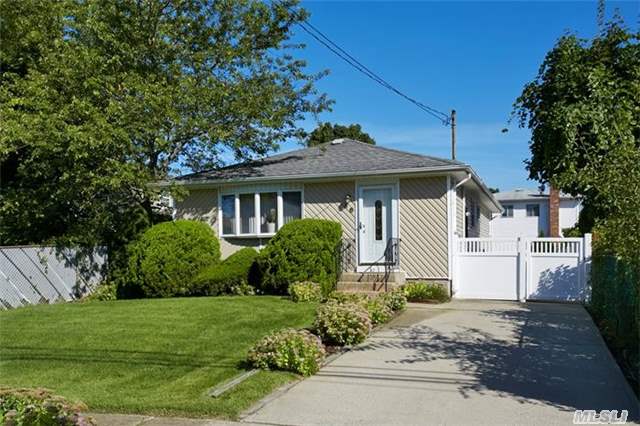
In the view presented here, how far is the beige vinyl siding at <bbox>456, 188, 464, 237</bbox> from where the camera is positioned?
47.0ft

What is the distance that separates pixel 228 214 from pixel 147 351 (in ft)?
26.2

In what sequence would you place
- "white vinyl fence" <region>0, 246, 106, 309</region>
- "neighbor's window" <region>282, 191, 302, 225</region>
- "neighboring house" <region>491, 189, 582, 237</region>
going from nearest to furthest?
"white vinyl fence" <region>0, 246, 106, 309</region> → "neighbor's window" <region>282, 191, 302, 225</region> → "neighboring house" <region>491, 189, 582, 237</region>

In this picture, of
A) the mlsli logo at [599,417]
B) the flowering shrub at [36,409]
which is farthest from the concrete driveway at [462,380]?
the flowering shrub at [36,409]

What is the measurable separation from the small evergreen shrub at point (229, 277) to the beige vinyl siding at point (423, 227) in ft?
12.1

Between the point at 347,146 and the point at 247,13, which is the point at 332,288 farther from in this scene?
the point at 247,13

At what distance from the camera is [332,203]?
1457 cm

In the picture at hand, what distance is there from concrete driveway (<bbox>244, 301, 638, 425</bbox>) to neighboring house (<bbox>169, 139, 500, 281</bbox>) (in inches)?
164

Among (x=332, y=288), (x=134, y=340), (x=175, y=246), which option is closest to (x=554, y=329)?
(x=332, y=288)

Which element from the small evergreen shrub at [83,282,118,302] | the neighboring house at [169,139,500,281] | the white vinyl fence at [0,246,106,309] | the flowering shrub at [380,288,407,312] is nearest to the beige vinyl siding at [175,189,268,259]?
the neighboring house at [169,139,500,281]

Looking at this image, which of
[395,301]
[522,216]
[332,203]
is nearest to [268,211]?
[332,203]

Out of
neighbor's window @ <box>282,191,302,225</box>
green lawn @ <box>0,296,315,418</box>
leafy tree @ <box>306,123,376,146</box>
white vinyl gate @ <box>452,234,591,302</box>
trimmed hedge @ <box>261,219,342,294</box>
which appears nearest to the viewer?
green lawn @ <box>0,296,315,418</box>

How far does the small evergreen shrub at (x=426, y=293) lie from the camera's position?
12.9m

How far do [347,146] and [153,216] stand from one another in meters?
5.99

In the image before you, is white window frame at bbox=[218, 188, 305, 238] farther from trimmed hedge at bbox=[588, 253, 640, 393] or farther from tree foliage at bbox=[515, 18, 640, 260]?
trimmed hedge at bbox=[588, 253, 640, 393]
